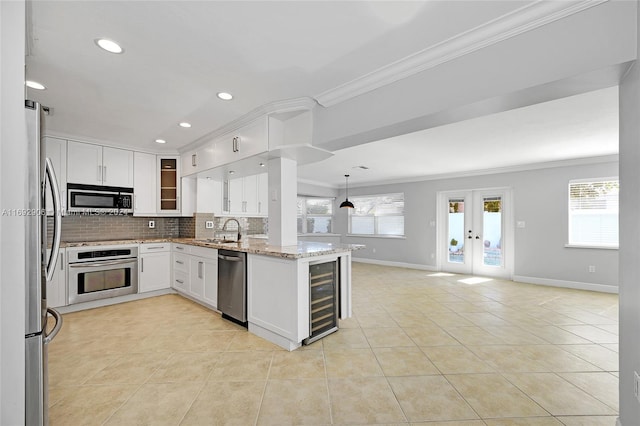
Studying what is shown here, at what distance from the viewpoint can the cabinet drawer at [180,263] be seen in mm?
4070

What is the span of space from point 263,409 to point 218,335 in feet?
4.30

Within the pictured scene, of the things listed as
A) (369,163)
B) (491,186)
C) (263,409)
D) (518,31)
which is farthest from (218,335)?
(491,186)

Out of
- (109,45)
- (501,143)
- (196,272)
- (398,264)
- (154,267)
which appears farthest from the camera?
(398,264)

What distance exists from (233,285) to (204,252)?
802 mm

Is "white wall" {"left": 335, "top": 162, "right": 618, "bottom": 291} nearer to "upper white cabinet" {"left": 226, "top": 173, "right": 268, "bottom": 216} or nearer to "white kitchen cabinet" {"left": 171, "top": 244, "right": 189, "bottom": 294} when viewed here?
"upper white cabinet" {"left": 226, "top": 173, "right": 268, "bottom": 216}

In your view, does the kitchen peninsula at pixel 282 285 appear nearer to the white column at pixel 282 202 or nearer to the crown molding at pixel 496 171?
the white column at pixel 282 202

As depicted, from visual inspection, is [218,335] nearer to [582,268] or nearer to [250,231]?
[250,231]

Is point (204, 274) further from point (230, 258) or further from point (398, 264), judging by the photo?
point (398, 264)

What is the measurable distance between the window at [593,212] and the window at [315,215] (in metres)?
5.76

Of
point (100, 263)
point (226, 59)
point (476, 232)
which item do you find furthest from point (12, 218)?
point (476, 232)

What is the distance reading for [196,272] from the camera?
383 cm

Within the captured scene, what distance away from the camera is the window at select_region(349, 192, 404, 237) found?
7730 millimetres

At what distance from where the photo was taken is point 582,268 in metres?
5.09

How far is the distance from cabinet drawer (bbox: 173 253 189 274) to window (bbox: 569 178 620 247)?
6811 millimetres
